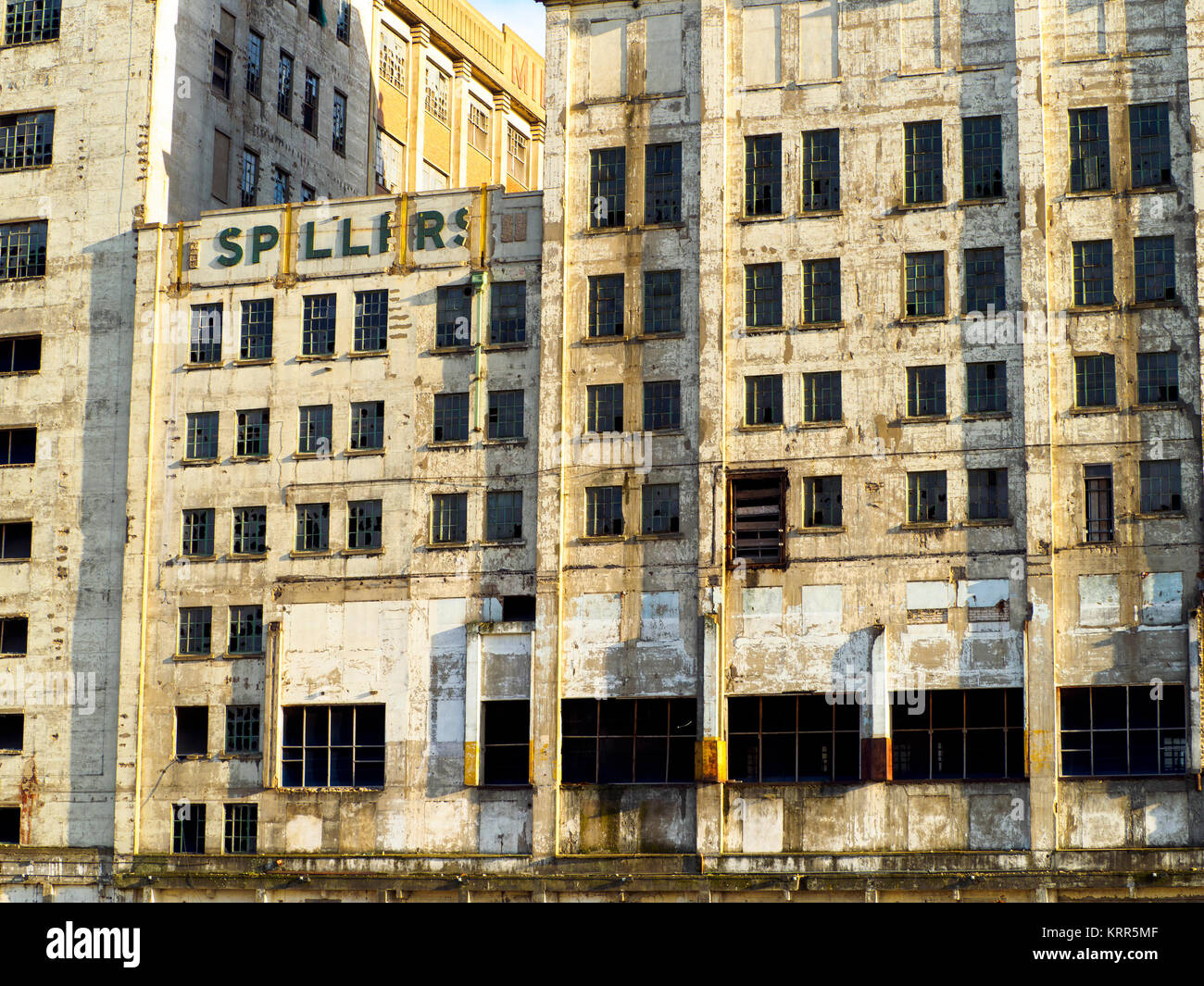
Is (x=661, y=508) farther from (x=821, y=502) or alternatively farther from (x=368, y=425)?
(x=368, y=425)

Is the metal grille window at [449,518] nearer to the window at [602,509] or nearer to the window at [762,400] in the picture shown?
the window at [602,509]

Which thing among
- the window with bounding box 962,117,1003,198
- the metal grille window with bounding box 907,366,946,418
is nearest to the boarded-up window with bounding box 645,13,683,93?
the window with bounding box 962,117,1003,198

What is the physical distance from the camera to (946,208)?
6731 cm

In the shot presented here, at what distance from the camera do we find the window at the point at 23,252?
78375mm

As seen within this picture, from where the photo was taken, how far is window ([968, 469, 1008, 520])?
Answer: 65.1 meters

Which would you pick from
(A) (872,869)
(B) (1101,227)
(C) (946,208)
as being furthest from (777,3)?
(A) (872,869)

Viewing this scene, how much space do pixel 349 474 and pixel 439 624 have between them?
23.6 ft

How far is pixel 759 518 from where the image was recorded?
221ft

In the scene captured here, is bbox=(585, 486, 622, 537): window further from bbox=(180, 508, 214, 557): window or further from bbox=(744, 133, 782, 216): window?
bbox=(180, 508, 214, 557): window

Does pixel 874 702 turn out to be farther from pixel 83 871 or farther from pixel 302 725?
pixel 83 871

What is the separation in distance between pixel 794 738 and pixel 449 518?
15780 mm

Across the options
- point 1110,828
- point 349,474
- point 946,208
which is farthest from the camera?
point 349,474

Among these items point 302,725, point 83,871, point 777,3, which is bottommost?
point 83,871

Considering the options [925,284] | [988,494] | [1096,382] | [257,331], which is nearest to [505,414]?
[257,331]
